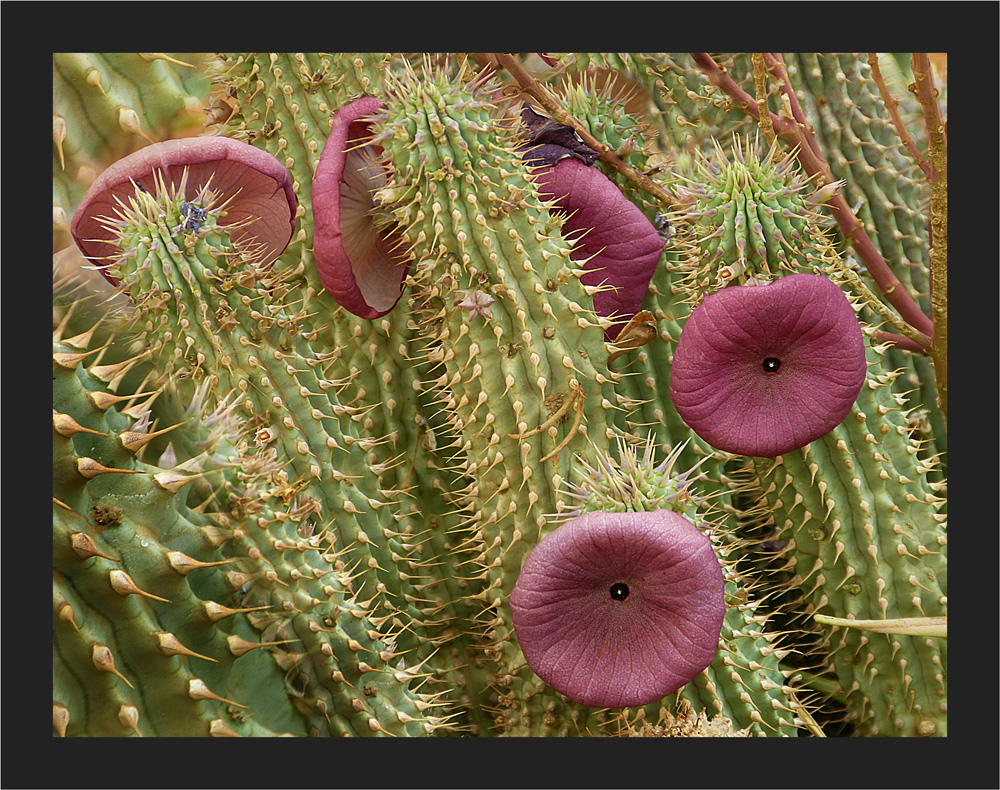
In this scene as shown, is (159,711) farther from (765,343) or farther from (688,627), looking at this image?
(765,343)

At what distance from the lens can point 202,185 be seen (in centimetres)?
130

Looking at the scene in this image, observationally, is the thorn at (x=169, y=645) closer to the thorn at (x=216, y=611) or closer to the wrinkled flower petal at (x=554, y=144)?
the thorn at (x=216, y=611)

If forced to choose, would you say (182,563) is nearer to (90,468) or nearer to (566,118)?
(90,468)

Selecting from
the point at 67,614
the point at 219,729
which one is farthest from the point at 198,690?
the point at 67,614

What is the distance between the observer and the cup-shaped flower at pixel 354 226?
4.05 feet

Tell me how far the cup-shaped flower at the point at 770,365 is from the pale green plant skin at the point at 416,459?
3.7 inches

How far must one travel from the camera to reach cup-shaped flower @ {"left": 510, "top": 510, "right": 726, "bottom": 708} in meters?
1.02

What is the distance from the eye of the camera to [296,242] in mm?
1386

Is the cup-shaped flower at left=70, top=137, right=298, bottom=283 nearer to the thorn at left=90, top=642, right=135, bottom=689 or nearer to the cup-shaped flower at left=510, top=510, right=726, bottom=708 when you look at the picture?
the thorn at left=90, top=642, right=135, bottom=689

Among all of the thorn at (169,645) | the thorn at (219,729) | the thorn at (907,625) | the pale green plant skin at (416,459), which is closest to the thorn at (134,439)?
the pale green plant skin at (416,459)

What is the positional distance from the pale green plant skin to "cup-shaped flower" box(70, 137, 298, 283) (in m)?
0.05

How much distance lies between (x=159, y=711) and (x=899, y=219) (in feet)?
4.89

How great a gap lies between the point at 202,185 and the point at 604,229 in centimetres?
62

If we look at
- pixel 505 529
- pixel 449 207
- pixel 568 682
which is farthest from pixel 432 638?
pixel 449 207
